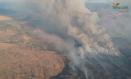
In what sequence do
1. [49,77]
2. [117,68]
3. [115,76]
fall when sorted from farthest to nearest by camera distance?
1. [117,68]
2. [115,76]
3. [49,77]

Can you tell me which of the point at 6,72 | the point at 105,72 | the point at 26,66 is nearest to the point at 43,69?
the point at 26,66

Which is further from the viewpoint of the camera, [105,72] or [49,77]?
[105,72]

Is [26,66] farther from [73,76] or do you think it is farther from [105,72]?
[105,72]

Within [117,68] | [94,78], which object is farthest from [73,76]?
[117,68]

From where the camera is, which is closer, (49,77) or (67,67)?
(49,77)

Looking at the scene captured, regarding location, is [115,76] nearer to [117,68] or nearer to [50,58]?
[117,68]

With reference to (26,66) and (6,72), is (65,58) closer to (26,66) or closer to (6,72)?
(26,66)

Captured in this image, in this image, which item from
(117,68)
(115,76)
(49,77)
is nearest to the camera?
(49,77)
